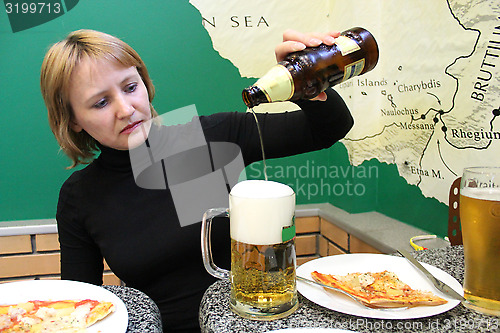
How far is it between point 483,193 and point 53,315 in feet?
2.52

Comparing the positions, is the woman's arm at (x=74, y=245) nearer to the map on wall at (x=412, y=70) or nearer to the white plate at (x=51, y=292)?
the white plate at (x=51, y=292)

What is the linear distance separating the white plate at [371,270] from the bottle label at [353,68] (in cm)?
41

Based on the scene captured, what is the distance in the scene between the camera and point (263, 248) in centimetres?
63

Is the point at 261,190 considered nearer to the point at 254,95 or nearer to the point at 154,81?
the point at 254,95

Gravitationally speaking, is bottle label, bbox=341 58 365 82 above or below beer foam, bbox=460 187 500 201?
above

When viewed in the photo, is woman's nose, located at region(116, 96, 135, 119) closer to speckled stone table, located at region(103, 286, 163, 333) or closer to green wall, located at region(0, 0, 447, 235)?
speckled stone table, located at region(103, 286, 163, 333)

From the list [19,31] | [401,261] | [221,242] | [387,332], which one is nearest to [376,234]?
[221,242]

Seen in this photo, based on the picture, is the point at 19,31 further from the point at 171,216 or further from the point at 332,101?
the point at 332,101

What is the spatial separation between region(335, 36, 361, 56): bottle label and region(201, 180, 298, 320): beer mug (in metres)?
0.41

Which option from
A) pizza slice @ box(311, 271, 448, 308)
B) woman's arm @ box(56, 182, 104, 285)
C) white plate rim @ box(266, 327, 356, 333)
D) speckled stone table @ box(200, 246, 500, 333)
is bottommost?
woman's arm @ box(56, 182, 104, 285)

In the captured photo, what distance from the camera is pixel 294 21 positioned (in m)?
2.21

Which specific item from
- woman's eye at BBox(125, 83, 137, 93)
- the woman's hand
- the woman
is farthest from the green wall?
the woman's hand

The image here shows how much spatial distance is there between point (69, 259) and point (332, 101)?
0.95 metres

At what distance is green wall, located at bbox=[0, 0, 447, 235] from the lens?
1945mm
